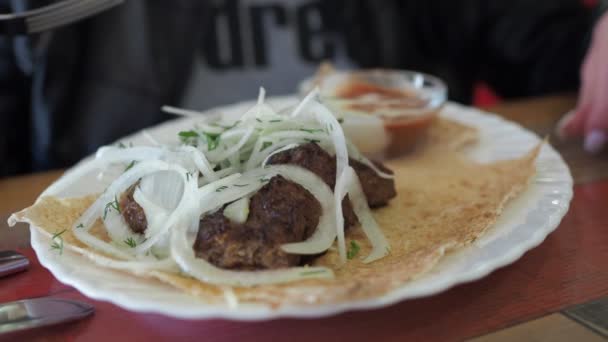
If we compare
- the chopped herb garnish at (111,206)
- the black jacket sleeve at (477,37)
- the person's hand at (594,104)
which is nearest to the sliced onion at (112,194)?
the chopped herb garnish at (111,206)

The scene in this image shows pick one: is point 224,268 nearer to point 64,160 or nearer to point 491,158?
point 491,158

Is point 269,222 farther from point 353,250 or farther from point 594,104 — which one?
point 594,104

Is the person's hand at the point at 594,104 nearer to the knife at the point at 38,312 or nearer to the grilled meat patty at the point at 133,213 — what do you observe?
the grilled meat patty at the point at 133,213

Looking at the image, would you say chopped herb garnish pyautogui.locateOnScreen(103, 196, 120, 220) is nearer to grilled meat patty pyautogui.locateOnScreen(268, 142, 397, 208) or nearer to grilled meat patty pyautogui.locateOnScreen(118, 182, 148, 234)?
grilled meat patty pyautogui.locateOnScreen(118, 182, 148, 234)

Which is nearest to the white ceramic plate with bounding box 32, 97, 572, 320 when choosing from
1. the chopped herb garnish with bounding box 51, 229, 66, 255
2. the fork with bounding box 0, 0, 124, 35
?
the chopped herb garnish with bounding box 51, 229, 66, 255

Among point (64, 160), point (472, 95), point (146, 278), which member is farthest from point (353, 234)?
point (472, 95)
